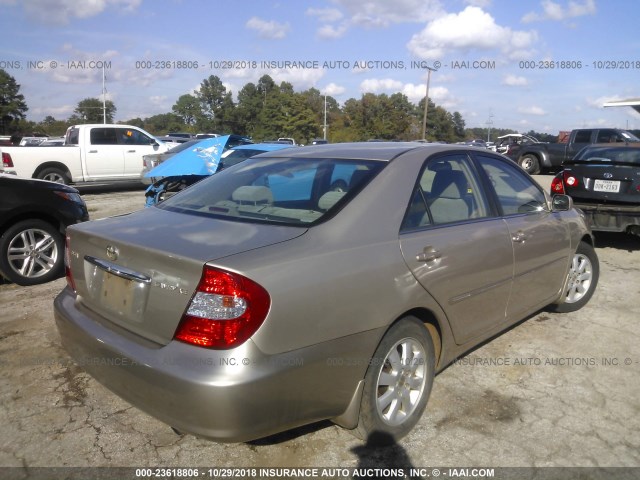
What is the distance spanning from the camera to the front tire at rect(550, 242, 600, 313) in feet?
15.1

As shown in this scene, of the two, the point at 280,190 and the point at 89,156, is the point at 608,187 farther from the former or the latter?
the point at 89,156

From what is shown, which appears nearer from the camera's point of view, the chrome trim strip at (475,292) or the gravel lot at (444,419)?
the gravel lot at (444,419)

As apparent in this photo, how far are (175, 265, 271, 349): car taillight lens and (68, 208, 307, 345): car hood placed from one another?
3.1 inches

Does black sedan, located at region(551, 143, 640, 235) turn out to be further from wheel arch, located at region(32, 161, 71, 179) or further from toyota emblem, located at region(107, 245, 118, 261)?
wheel arch, located at region(32, 161, 71, 179)

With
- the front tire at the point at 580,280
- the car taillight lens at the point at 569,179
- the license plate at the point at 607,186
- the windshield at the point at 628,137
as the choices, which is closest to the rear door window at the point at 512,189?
the front tire at the point at 580,280

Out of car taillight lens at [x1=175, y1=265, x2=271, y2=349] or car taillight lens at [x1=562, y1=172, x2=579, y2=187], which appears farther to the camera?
car taillight lens at [x1=562, y1=172, x2=579, y2=187]

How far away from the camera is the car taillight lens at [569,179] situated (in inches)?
290

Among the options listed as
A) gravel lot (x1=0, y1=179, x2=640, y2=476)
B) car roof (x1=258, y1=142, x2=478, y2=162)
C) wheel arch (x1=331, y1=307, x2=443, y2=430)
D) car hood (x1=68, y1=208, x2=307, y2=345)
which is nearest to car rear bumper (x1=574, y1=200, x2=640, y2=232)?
gravel lot (x1=0, y1=179, x2=640, y2=476)

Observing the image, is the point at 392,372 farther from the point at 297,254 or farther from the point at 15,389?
the point at 15,389

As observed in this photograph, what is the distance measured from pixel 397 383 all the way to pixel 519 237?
58.6 inches

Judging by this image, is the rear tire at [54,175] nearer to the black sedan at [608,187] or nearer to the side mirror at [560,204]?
the black sedan at [608,187]

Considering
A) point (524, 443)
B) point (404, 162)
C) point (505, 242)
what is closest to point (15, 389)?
point (404, 162)

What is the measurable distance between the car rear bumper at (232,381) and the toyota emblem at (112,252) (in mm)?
342

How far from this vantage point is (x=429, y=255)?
275cm
